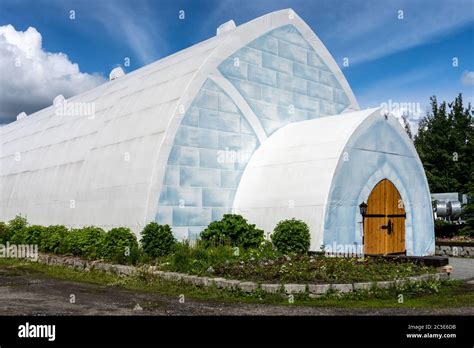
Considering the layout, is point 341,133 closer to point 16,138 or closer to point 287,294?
point 287,294

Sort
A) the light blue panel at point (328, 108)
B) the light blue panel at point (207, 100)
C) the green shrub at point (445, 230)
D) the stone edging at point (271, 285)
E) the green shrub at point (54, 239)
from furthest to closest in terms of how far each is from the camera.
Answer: the green shrub at point (445, 230)
the light blue panel at point (328, 108)
the green shrub at point (54, 239)
the light blue panel at point (207, 100)
the stone edging at point (271, 285)

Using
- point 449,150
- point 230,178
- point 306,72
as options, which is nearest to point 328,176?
point 230,178

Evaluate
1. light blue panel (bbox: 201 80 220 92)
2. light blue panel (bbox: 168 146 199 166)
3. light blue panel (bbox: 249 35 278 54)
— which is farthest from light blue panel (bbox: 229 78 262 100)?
light blue panel (bbox: 168 146 199 166)

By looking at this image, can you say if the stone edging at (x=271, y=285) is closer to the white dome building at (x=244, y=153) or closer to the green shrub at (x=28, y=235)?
the white dome building at (x=244, y=153)

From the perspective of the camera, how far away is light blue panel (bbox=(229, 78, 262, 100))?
21.6 metres

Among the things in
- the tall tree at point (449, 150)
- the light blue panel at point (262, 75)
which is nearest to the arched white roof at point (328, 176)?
the light blue panel at point (262, 75)

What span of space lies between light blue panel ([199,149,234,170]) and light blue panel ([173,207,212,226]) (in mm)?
1719

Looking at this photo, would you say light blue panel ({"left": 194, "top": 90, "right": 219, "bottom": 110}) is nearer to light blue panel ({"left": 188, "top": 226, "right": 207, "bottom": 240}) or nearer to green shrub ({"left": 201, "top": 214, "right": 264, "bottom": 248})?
green shrub ({"left": 201, "top": 214, "right": 264, "bottom": 248})

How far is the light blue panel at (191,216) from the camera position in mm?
18922

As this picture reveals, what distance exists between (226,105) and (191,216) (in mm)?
4793

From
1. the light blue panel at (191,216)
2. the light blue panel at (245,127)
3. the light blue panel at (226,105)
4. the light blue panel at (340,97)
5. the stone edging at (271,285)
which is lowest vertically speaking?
the stone edging at (271,285)

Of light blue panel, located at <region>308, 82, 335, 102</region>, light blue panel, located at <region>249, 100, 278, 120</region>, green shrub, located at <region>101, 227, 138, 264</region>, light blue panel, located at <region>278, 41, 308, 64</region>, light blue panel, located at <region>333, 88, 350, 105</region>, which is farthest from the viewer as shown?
light blue panel, located at <region>333, 88, 350, 105</region>

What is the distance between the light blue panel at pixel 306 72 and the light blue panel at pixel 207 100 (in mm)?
5381

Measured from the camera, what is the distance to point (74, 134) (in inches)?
1022
